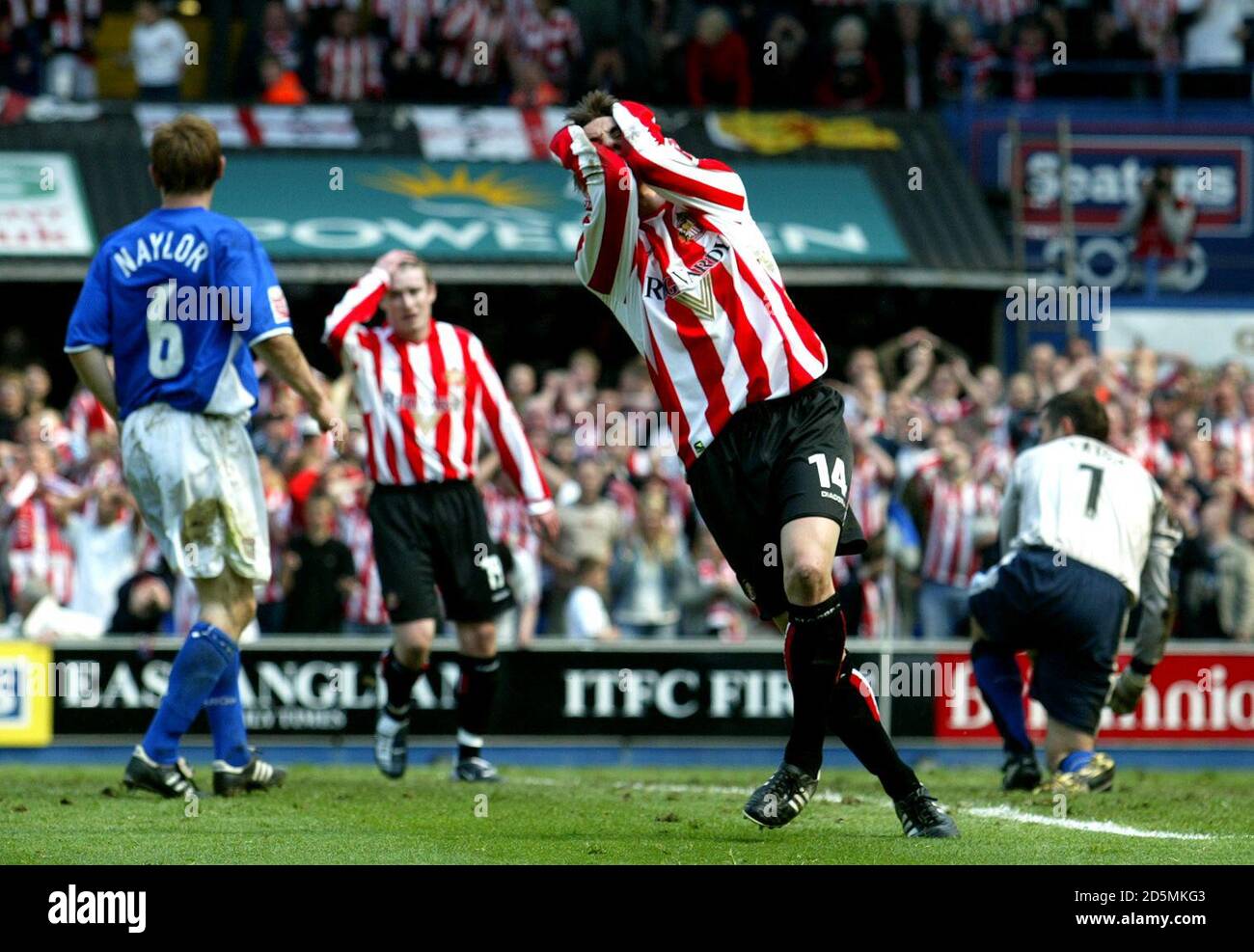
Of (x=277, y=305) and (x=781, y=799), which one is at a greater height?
(x=277, y=305)

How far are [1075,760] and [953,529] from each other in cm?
570

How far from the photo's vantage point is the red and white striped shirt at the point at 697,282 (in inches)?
273

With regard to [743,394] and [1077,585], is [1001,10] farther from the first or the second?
[743,394]

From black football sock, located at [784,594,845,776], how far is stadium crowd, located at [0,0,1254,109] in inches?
551

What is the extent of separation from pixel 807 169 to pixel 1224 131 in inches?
169

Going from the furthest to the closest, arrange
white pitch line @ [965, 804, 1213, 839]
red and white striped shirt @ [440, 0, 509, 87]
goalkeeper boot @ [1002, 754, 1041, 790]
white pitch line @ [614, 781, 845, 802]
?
red and white striped shirt @ [440, 0, 509, 87] < goalkeeper boot @ [1002, 754, 1041, 790] < white pitch line @ [614, 781, 845, 802] < white pitch line @ [965, 804, 1213, 839]

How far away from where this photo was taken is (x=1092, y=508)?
9.43m

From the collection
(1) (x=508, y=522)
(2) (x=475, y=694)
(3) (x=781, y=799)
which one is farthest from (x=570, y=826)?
(1) (x=508, y=522)

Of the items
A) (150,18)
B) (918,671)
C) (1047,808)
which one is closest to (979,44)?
(150,18)

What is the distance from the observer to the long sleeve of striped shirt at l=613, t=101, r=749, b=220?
6852 mm

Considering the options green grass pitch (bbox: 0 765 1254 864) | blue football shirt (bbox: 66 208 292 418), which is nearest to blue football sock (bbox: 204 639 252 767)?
green grass pitch (bbox: 0 765 1254 864)

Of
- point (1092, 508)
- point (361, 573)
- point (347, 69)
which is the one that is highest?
point (347, 69)

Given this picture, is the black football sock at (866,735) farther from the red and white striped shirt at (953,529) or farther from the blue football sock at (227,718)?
the red and white striped shirt at (953,529)

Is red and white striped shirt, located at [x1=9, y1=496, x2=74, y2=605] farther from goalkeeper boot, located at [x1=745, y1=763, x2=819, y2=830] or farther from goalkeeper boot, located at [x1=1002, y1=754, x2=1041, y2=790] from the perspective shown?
goalkeeper boot, located at [x1=745, y1=763, x2=819, y2=830]
